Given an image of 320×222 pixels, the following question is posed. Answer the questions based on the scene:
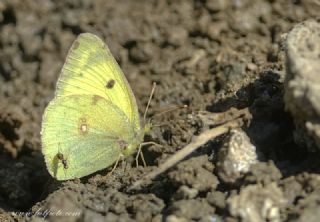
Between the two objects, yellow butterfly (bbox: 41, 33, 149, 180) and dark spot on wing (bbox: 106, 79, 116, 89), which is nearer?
yellow butterfly (bbox: 41, 33, 149, 180)

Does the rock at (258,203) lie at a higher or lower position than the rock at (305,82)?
lower

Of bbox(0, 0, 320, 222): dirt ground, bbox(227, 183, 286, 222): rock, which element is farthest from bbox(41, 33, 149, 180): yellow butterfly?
bbox(227, 183, 286, 222): rock

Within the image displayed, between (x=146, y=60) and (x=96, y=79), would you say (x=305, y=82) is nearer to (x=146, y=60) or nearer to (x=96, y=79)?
(x=96, y=79)

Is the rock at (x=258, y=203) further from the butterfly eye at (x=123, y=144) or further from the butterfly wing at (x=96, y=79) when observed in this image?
the butterfly wing at (x=96, y=79)

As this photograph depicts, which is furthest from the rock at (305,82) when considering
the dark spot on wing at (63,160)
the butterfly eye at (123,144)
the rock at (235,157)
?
the dark spot on wing at (63,160)

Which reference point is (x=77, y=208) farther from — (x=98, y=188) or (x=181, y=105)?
(x=181, y=105)

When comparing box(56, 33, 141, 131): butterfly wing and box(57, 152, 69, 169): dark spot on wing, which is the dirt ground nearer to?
box(57, 152, 69, 169): dark spot on wing

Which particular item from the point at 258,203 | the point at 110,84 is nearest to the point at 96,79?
the point at 110,84
